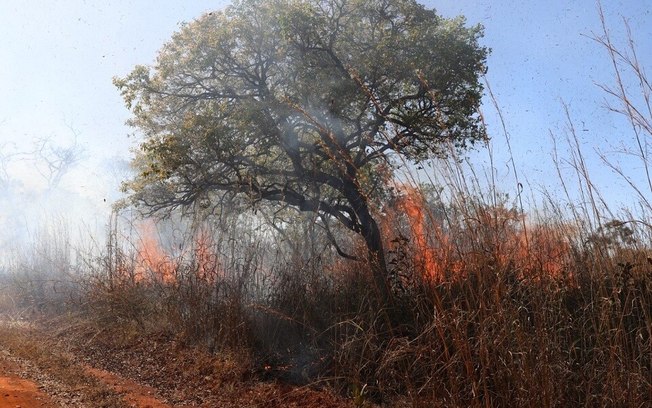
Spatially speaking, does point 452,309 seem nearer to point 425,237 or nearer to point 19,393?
point 425,237

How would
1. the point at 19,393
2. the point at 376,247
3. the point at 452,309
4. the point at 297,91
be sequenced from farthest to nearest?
1. the point at 297,91
2. the point at 376,247
3. the point at 19,393
4. the point at 452,309

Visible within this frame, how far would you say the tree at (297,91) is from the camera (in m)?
7.08

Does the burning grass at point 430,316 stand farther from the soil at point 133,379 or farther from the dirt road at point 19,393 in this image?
the dirt road at point 19,393

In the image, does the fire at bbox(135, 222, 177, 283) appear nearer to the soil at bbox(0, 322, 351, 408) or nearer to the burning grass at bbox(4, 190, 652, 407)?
the burning grass at bbox(4, 190, 652, 407)

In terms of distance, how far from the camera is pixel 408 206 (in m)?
3.77

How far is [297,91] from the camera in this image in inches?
290

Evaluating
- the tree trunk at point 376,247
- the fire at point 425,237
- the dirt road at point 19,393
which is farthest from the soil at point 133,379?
the fire at point 425,237

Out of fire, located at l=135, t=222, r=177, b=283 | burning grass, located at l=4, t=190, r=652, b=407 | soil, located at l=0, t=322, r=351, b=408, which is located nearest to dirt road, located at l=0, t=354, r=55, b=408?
soil, located at l=0, t=322, r=351, b=408

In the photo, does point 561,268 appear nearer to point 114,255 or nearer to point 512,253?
point 512,253

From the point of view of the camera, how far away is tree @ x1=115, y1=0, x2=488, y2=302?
7082 millimetres

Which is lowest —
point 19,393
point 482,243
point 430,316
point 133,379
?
point 133,379

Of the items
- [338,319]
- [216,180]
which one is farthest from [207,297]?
[216,180]

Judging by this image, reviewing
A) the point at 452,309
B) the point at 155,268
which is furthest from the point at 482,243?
the point at 155,268

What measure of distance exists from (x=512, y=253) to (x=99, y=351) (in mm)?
4793
